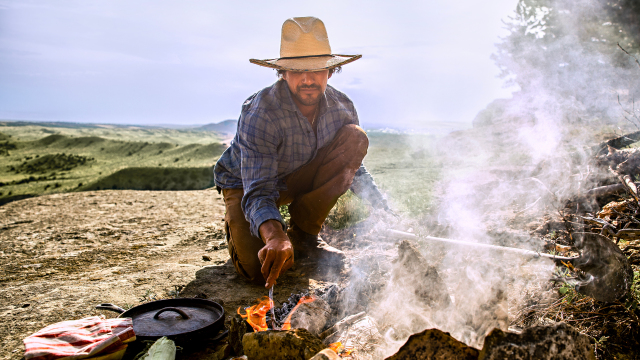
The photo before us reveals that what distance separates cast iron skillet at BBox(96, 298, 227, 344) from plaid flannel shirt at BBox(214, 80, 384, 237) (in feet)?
1.91

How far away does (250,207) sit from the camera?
8.48 feet

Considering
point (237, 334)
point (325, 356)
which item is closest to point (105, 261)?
point (237, 334)

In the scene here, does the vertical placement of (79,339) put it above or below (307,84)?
below

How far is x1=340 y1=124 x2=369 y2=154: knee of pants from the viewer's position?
3.25m

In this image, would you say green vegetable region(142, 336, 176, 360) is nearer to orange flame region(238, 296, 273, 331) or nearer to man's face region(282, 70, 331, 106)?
orange flame region(238, 296, 273, 331)

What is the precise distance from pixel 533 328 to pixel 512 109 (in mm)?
9676

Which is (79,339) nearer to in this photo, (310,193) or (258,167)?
(258,167)

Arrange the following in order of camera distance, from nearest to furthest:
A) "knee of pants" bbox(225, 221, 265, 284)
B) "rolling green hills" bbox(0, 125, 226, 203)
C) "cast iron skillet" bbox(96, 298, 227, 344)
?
1. "cast iron skillet" bbox(96, 298, 227, 344)
2. "knee of pants" bbox(225, 221, 265, 284)
3. "rolling green hills" bbox(0, 125, 226, 203)

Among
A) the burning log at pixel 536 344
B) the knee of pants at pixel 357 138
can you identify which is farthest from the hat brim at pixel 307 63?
the burning log at pixel 536 344

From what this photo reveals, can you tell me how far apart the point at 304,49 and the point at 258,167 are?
96 centimetres

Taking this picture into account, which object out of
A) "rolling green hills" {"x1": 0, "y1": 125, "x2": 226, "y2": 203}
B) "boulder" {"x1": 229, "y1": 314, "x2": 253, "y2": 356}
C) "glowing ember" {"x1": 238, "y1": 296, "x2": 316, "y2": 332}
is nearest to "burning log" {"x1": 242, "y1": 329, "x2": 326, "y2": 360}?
"boulder" {"x1": 229, "y1": 314, "x2": 253, "y2": 356}

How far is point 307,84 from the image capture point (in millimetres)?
2895

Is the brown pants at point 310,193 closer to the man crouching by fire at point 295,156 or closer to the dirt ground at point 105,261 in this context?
the man crouching by fire at point 295,156

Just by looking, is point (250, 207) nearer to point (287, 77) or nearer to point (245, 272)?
point (245, 272)
